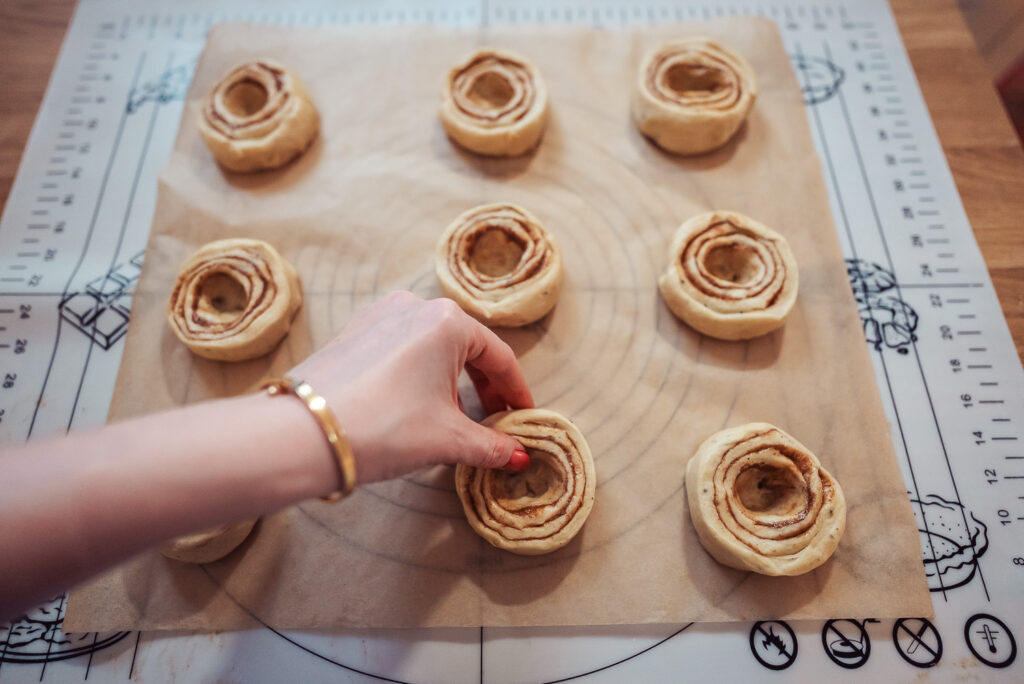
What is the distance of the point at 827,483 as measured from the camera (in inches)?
75.6

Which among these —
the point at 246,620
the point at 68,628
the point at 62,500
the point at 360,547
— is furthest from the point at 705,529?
the point at 68,628

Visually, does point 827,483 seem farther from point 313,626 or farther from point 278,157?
point 278,157

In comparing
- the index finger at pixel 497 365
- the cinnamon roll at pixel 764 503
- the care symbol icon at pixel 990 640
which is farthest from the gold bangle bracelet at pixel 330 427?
the care symbol icon at pixel 990 640

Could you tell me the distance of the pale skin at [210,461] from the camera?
1.02 meters

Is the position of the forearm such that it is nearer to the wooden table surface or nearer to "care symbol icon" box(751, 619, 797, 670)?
"care symbol icon" box(751, 619, 797, 670)

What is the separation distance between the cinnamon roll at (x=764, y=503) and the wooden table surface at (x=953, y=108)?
38.7 inches

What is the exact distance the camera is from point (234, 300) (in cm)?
234

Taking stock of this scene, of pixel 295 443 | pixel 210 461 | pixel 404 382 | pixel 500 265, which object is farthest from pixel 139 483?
pixel 500 265

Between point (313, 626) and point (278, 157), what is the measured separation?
5.70ft

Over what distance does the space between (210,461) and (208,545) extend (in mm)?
917

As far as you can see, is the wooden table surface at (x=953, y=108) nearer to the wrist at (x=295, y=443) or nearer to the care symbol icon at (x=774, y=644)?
the care symbol icon at (x=774, y=644)

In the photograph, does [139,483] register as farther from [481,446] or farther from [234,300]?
[234,300]

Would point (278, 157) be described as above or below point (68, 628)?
above

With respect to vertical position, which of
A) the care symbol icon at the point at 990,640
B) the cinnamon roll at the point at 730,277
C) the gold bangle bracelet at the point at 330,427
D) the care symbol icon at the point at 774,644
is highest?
the gold bangle bracelet at the point at 330,427
